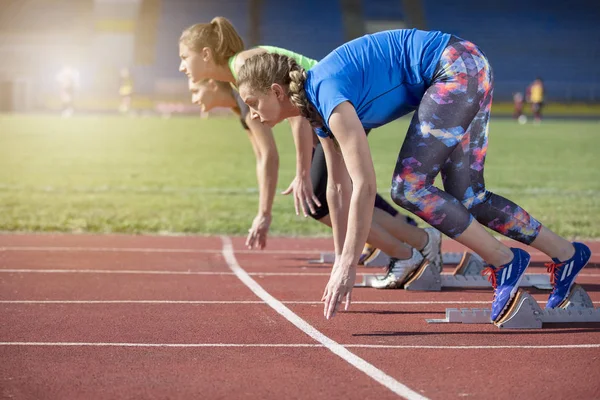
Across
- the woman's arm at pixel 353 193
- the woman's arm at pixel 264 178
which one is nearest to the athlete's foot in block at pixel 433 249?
the woman's arm at pixel 264 178

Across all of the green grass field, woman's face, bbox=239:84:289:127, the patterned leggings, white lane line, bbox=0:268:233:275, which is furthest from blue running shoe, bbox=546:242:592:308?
the green grass field

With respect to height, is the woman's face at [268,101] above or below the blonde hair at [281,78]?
below

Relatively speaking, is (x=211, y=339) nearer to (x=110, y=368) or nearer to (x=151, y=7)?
(x=110, y=368)

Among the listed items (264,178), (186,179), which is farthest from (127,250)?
(186,179)

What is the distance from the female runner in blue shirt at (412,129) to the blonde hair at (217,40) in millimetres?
1349

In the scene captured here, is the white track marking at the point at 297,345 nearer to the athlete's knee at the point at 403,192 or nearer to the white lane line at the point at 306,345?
the white lane line at the point at 306,345

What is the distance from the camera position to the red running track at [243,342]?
12.8ft

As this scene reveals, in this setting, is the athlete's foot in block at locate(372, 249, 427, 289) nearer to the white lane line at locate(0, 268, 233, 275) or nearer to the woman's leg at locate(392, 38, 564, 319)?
the white lane line at locate(0, 268, 233, 275)

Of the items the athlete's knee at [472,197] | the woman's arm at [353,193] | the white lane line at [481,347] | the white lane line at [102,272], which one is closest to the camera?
the woman's arm at [353,193]

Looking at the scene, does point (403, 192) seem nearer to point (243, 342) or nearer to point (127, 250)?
point (243, 342)

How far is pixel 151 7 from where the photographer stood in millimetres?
51250

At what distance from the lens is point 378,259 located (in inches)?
290

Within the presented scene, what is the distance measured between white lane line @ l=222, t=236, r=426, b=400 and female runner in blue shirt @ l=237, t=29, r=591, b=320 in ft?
0.96

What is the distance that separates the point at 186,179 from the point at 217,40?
875 cm
